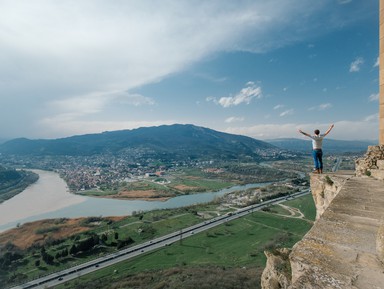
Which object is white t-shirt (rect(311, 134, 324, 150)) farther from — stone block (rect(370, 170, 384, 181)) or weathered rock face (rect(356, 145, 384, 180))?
stone block (rect(370, 170, 384, 181))

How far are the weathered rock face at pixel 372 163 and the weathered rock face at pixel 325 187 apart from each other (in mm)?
350

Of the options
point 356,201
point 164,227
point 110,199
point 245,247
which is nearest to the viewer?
point 356,201

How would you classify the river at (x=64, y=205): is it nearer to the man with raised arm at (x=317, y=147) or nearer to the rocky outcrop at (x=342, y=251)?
the man with raised arm at (x=317, y=147)

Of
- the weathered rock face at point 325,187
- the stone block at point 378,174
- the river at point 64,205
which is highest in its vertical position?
the stone block at point 378,174

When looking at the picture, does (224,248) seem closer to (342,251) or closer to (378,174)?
(378,174)

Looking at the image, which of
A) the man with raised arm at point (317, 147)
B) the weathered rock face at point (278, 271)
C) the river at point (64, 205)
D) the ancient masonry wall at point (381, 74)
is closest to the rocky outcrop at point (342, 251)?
the weathered rock face at point (278, 271)

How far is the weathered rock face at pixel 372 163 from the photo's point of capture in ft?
20.4

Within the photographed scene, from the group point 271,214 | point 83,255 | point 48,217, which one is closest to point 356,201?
point 83,255

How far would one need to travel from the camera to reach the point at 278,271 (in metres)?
3.64

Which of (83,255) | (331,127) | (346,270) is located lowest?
(83,255)

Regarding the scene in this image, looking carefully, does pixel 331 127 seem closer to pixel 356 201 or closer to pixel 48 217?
pixel 356 201

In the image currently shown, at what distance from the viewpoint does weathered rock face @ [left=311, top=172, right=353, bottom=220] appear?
22.3 feet

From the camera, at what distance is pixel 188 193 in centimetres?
9106

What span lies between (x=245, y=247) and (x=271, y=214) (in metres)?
19.6
